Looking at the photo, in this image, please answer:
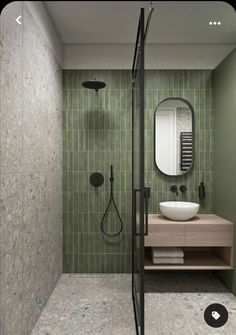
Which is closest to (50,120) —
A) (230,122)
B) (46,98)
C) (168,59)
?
(46,98)

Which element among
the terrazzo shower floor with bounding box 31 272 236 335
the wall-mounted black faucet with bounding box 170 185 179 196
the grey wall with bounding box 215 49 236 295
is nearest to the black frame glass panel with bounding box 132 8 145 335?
the terrazzo shower floor with bounding box 31 272 236 335

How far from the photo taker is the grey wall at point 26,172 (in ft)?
4.59

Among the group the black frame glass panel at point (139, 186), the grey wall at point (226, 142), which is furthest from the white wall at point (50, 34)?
the grey wall at point (226, 142)

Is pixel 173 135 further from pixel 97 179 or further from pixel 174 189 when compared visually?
pixel 97 179

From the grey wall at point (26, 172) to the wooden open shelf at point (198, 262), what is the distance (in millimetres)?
942

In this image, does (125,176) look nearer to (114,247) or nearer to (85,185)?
(85,185)

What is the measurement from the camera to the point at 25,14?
5.41 ft

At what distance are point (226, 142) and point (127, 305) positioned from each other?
5.73ft

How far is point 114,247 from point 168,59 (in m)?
2.13

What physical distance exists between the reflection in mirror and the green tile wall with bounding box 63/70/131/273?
0.34 m

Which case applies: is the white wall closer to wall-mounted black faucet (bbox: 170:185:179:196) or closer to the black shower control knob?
the black shower control knob

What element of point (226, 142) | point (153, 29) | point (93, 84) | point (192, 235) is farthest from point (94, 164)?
point (153, 29)

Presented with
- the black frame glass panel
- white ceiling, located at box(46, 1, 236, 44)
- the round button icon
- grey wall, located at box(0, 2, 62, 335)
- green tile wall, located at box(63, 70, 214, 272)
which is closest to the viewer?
grey wall, located at box(0, 2, 62, 335)

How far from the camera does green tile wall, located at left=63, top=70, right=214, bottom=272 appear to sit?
2879 mm
